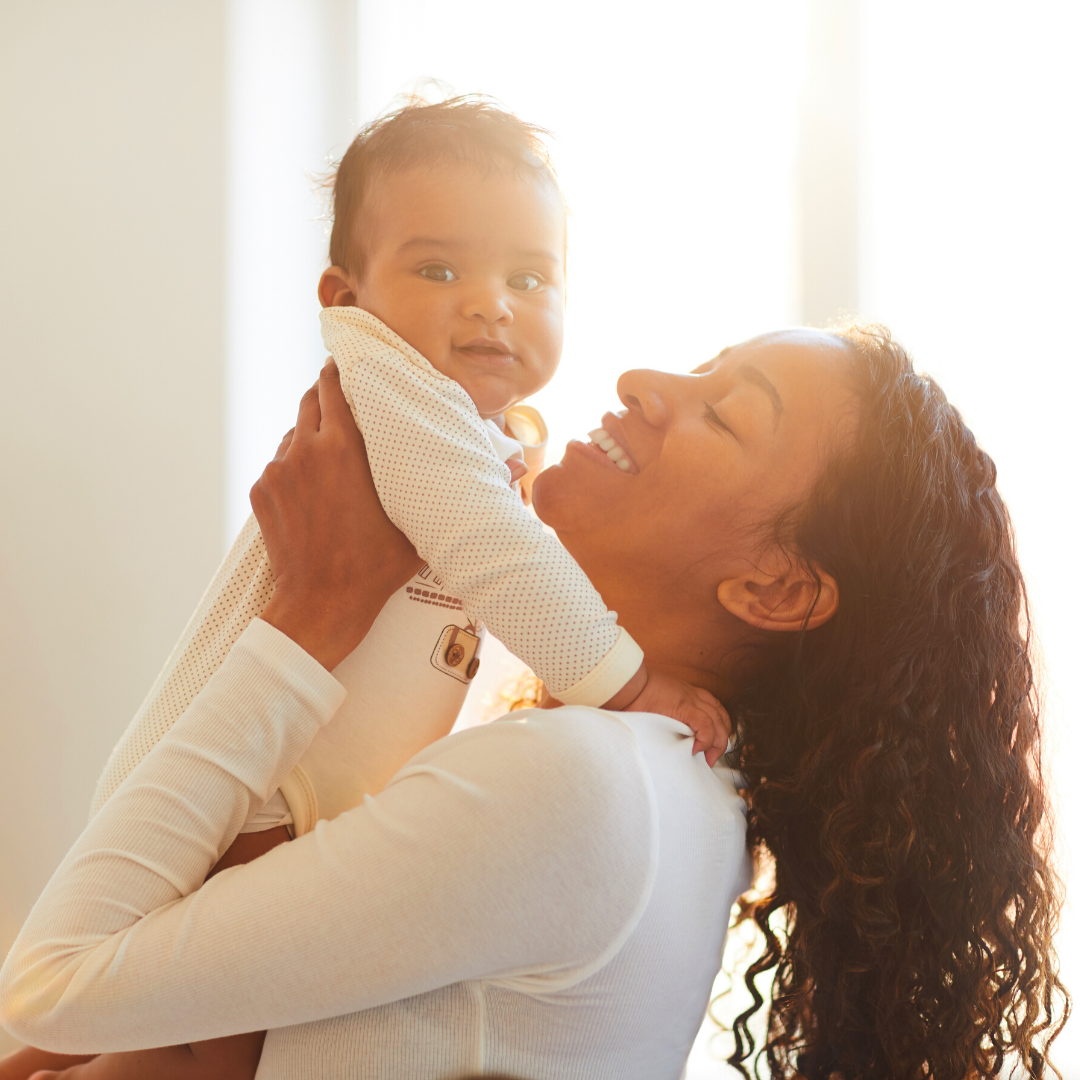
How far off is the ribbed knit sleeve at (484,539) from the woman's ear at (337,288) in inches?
11.3

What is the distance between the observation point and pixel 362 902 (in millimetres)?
729

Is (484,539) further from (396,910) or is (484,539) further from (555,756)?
(396,910)

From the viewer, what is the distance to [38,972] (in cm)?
77

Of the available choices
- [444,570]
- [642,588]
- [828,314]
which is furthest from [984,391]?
[444,570]

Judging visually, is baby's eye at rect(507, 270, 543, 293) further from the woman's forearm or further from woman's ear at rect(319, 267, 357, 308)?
the woman's forearm

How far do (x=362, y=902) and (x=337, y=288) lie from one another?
850mm

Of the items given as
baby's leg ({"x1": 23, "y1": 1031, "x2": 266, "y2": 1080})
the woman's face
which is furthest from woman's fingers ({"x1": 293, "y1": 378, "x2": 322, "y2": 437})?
baby's leg ({"x1": 23, "y1": 1031, "x2": 266, "y2": 1080})

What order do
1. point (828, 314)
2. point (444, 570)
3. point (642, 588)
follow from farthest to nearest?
point (828, 314) < point (642, 588) < point (444, 570)

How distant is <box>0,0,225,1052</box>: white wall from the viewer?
1.69 metres

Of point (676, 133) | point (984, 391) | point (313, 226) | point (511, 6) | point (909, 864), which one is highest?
point (511, 6)

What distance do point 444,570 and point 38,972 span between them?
0.49 meters

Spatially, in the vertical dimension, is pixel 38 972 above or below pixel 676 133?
below

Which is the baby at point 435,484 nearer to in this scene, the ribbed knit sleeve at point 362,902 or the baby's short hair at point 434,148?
the baby's short hair at point 434,148

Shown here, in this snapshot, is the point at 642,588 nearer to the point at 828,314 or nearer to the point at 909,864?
the point at 909,864
